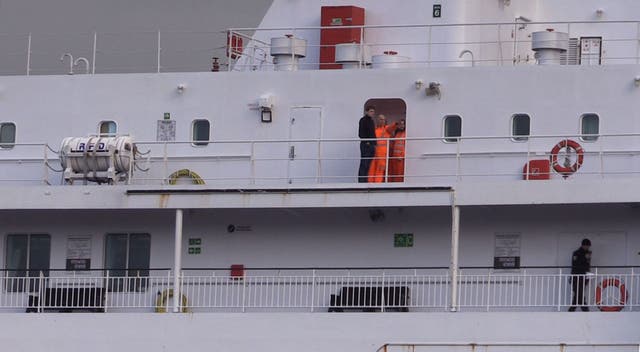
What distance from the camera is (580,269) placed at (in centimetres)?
3356

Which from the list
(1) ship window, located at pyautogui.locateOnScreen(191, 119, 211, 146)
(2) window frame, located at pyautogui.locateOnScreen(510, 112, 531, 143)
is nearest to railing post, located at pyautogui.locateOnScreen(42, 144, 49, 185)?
(1) ship window, located at pyautogui.locateOnScreen(191, 119, 211, 146)

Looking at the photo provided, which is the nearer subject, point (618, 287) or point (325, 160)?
point (618, 287)

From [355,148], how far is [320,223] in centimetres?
149

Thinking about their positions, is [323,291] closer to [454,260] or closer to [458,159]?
[454,260]

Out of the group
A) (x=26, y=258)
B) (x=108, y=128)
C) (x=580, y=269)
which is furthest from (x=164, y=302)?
(x=580, y=269)

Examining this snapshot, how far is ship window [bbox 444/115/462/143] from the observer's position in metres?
35.2

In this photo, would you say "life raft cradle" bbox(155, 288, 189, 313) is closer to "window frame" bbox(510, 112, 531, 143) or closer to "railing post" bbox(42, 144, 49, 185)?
"railing post" bbox(42, 144, 49, 185)

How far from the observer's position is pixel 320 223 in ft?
116

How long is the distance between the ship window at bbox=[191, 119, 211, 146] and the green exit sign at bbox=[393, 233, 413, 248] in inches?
157

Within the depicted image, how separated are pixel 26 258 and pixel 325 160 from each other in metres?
5.69

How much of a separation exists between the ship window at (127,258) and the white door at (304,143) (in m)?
2.89

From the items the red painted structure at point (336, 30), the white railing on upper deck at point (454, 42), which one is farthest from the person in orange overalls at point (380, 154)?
the red painted structure at point (336, 30)
